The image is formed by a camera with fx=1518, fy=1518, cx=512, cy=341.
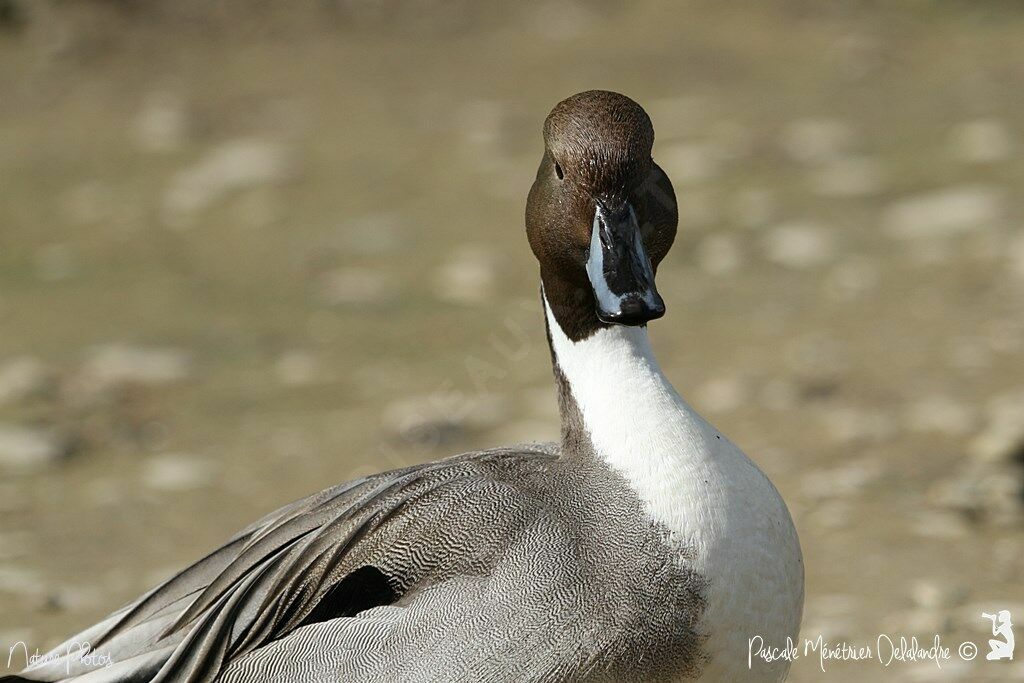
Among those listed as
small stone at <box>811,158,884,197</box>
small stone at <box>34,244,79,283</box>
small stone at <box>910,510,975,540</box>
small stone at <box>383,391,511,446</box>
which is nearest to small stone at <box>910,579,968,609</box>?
small stone at <box>910,510,975,540</box>

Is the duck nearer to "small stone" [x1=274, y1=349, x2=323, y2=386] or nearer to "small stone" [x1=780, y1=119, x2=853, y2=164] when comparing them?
"small stone" [x1=274, y1=349, x2=323, y2=386]

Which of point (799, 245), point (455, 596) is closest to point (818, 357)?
point (799, 245)

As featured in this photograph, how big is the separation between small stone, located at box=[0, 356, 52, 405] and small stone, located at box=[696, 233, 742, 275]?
99.5 inches

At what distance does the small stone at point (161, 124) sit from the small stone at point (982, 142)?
3.71m

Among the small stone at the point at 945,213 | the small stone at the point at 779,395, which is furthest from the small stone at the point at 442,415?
the small stone at the point at 945,213

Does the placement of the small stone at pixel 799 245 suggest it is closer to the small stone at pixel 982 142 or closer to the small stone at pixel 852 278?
the small stone at pixel 852 278

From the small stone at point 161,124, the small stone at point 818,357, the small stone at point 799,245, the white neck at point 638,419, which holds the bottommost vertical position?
the small stone at point 818,357

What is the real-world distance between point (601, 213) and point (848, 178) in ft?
14.5

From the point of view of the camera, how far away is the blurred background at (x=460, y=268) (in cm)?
414

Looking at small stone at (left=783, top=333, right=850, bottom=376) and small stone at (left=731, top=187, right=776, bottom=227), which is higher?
small stone at (left=731, top=187, right=776, bottom=227)

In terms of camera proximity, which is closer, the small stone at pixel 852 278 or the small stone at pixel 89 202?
the small stone at pixel 852 278

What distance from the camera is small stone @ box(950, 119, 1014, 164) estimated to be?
22.2 feet

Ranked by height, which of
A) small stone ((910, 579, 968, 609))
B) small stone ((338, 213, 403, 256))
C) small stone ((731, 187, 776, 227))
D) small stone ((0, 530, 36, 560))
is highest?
small stone ((338, 213, 403, 256))

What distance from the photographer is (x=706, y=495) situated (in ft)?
8.27
